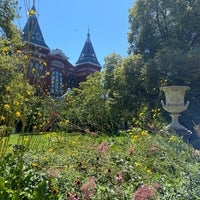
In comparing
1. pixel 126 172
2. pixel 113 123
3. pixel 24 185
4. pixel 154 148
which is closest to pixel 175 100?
pixel 113 123

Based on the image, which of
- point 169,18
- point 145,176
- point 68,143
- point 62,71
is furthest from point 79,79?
point 145,176

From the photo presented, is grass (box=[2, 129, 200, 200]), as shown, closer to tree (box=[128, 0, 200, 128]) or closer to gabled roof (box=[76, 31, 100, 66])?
tree (box=[128, 0, 200, 128])

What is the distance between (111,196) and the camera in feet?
6.42

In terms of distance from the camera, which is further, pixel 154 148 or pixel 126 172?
pixel 154 148

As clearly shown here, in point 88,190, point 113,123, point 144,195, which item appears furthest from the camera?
point 113,123

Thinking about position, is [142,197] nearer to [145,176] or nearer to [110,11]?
[145,176]

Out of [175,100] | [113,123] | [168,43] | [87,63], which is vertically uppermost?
[87,63]

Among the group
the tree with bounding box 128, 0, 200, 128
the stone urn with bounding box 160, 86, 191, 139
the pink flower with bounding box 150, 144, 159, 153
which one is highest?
the tree with bounding box 128, 0, 200, 128

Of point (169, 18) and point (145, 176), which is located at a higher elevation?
point (169, 18)

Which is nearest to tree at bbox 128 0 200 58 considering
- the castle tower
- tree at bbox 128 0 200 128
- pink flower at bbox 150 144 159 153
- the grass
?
tree at bbox 128 0 200 128

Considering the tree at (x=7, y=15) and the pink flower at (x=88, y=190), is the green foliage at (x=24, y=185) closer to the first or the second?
the pink flower at (x=88, y=190)

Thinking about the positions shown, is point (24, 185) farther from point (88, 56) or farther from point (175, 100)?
point (88, 56)

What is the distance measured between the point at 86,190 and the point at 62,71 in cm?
2716

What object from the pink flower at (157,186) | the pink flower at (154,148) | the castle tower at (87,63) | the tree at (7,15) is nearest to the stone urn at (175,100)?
the pink flower at (154,148)
